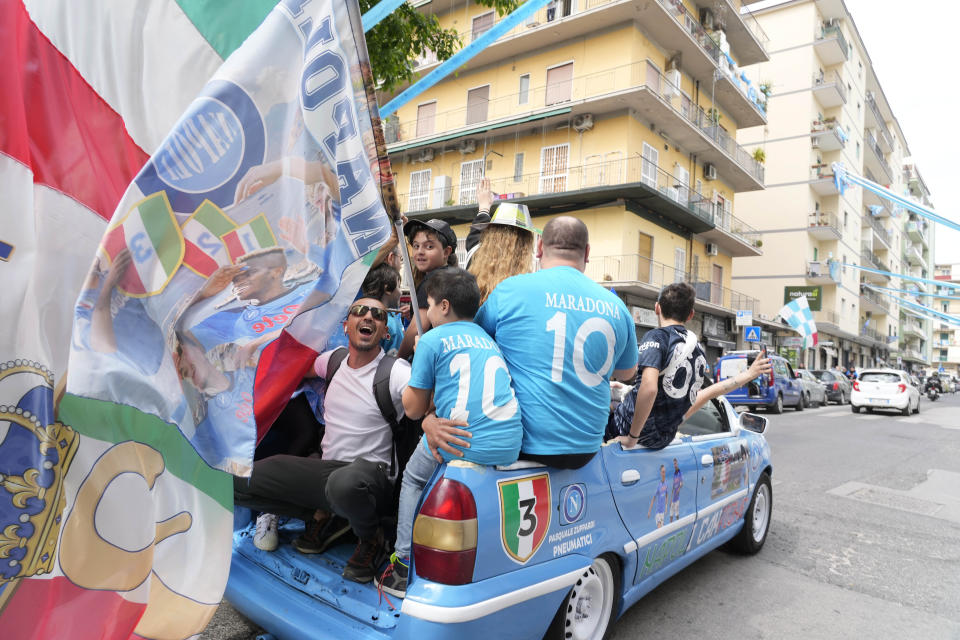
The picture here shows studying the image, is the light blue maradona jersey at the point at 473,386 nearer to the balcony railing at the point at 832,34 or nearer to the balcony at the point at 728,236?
the balcony at the point at 728,236

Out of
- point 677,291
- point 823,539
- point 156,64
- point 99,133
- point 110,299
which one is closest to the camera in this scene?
point 110,299

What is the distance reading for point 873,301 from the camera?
4966 centimetres

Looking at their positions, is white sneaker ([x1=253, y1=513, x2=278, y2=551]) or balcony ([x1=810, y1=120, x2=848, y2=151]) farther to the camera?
balcony ([x1=810, y1=120, x2=848, y2=151])

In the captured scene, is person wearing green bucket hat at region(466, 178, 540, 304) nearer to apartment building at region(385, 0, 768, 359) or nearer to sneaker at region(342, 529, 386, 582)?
sneaker at region(342, 529, 386, 582)

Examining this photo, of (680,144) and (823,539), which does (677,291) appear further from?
(680,144)

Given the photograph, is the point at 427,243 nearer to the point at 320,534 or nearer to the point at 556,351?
the point at 556,351

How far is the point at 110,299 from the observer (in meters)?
1.50

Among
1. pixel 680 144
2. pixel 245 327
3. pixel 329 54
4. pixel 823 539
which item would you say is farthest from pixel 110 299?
pixel 680 144

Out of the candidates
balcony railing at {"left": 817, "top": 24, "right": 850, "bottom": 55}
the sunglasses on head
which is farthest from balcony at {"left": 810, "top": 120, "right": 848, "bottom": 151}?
the sunglasses on head

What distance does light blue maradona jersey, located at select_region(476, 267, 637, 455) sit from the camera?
228 centimetres

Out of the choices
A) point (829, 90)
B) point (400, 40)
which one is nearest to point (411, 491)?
point (400, 40)

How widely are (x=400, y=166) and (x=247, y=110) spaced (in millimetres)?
27728

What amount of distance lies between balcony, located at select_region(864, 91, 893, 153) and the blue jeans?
56655mm

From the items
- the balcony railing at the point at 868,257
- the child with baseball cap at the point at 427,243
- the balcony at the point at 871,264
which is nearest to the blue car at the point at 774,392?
the child with baseball cap at the point at 427,243
